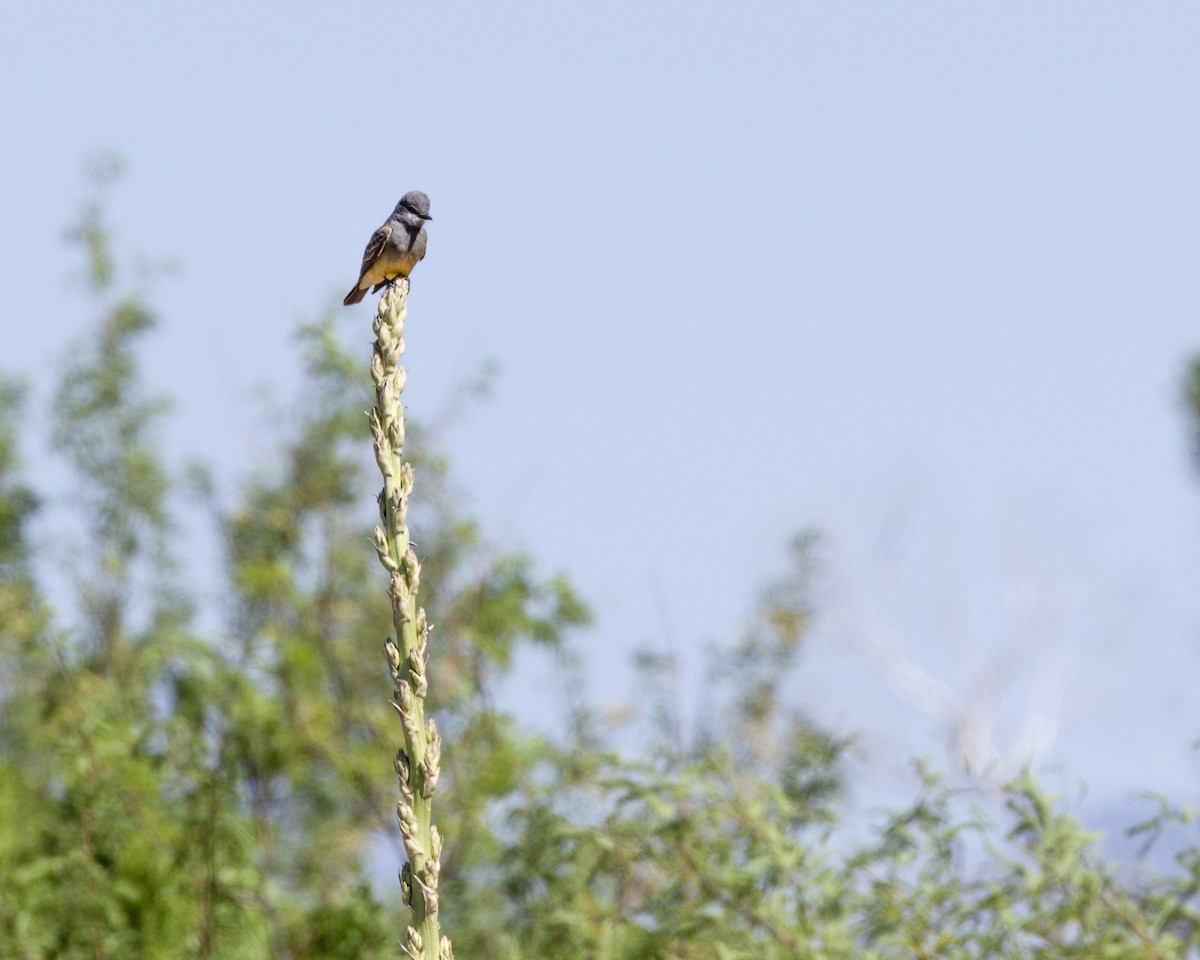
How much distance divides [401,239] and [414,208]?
0.49 feet

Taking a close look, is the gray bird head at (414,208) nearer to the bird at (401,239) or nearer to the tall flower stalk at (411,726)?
the bird at (401,239)

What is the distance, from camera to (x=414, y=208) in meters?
3.46

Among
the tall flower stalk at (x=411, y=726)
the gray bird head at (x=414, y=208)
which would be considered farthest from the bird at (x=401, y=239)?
the tall flower stalk at (x=411, y=726)

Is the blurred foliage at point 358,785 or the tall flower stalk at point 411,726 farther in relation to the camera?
the blurred foliage at point 358,785

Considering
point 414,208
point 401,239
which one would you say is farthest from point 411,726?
point 414,208

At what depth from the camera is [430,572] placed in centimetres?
962

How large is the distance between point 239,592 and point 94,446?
3.54m

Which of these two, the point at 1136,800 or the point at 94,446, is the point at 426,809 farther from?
the point at 94,446

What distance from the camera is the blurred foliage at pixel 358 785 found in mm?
4348

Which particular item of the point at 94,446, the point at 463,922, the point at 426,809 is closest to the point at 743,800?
the point at 463,922

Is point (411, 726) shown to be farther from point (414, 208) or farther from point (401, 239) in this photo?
point (414, 208)

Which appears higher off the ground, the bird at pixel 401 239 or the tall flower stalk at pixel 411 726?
the bird at pixel 401 239

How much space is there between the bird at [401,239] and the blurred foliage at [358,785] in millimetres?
1706

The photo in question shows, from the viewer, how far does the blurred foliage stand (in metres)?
4.35
